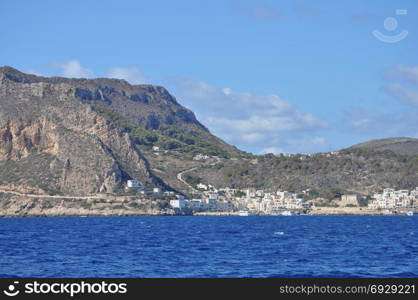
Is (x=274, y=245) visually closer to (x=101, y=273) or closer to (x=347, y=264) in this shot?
(x=347, y=264)

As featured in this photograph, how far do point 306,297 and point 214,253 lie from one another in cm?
4416

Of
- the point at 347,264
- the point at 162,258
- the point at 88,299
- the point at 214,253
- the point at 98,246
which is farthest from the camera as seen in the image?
the point at 98,246

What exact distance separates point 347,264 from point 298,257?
789cm

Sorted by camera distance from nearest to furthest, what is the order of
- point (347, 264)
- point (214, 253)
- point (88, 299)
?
1. point (88, 299)
2. point (347, 264)
3. point (214, 253)

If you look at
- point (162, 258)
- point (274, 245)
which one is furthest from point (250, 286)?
point (274, 245)

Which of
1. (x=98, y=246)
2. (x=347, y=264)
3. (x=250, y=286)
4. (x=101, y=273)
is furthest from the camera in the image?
(x=98, y=246)

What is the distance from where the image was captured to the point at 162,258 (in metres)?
72.1

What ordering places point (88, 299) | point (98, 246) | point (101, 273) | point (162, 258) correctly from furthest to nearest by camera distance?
point (98, 246), point (162, 258), point (101, 273), point (88, 299)

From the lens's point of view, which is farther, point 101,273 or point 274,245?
point 274,245

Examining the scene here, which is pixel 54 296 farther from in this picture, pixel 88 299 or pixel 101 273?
pixel 101 273

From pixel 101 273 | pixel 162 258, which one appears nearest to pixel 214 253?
pixel 162 258

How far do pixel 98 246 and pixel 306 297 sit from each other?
57149 millimetres

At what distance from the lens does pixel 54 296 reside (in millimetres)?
32594

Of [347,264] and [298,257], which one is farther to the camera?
[298,257]
